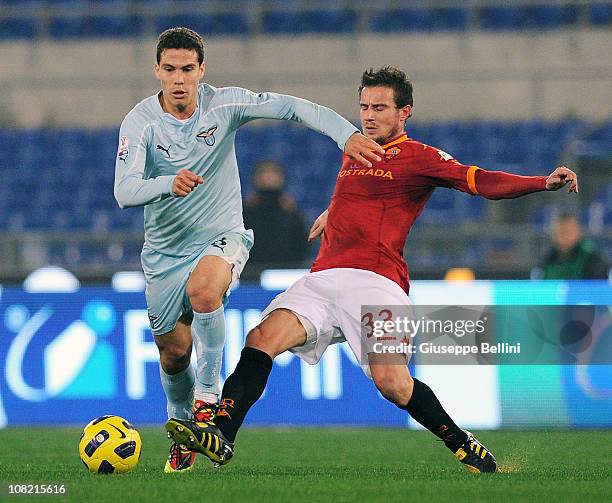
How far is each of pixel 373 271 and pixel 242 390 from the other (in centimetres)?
87

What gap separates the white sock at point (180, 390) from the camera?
267 inches

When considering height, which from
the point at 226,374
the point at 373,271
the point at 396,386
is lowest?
the point at 226,374

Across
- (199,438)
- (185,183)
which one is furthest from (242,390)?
(185,183)

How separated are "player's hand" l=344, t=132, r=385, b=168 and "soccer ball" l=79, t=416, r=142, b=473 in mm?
1713

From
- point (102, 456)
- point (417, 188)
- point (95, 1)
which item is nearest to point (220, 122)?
point (417, 188)

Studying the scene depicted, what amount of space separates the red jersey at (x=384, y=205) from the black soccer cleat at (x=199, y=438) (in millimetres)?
1136

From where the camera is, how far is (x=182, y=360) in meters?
6.73

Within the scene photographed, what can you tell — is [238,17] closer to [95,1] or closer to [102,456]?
[95,1]

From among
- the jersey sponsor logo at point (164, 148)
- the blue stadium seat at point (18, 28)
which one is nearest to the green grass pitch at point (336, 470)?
the jersey sponsor logo at point (164, 148)

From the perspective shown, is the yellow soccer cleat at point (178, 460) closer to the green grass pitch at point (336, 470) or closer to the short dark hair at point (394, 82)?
the green grass pitch at point (336, 470)

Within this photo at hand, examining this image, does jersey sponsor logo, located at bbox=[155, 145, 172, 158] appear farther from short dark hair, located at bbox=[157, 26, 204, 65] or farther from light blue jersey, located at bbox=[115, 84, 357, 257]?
short dark hair, located at bbox=[157, 26, 204, 65]

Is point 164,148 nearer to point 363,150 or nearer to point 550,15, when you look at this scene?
point 363,150

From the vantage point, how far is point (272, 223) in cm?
1147

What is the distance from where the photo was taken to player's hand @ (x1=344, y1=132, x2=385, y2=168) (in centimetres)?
567
